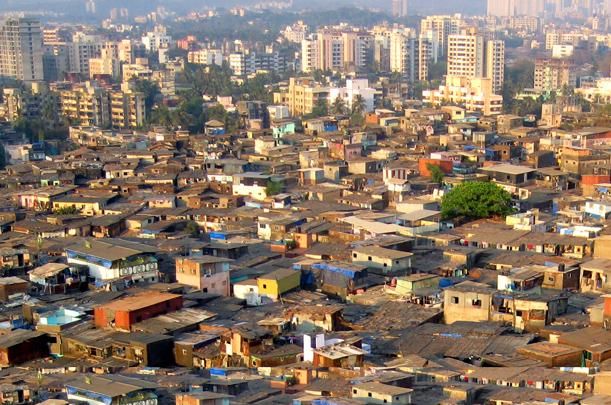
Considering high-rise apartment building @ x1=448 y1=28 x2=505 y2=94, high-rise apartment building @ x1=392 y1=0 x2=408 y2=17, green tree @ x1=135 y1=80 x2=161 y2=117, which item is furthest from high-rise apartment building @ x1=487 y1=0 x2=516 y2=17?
green tree @ x1=135 y1=80 x2=161 y2=117

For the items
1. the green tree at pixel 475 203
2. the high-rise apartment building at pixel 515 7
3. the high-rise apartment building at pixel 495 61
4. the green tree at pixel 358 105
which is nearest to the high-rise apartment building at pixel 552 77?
the high-rise apartment building at pixel 495 61

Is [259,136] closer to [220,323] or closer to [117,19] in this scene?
[220,323]

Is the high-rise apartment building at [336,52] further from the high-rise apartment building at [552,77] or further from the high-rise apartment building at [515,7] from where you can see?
the high-rise apartment building at [515,7]

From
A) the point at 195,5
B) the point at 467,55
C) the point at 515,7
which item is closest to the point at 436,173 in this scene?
the point at 467,55

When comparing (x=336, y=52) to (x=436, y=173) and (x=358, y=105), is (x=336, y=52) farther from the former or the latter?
(x=436, y=173)

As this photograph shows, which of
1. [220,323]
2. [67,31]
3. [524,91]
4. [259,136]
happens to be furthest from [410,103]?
[67,31]
